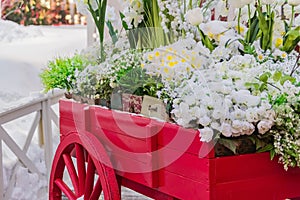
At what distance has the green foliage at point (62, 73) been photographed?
6.20ft

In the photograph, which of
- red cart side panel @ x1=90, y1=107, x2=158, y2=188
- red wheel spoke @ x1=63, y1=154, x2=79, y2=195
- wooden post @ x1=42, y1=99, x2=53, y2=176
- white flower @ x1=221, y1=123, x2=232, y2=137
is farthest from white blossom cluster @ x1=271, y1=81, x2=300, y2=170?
wooden post @ x1=42, y1=99, x2=53, y2=176

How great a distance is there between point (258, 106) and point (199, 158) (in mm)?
183

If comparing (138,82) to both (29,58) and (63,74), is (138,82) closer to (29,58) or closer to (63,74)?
(63,74)

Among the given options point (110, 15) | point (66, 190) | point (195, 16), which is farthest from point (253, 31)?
point (66, 190)

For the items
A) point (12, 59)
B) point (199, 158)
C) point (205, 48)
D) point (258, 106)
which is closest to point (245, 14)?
point (205, 48)

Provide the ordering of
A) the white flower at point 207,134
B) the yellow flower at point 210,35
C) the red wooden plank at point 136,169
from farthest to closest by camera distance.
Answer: the yellow flower at point 210,35 < the red wooden plank at point 136,169 < the white flower at point 207,134

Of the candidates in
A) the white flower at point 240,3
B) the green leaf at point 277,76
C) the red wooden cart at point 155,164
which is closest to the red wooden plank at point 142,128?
the red wooden cart at point 155,164

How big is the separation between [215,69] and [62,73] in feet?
2.43

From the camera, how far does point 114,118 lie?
1.56 meters

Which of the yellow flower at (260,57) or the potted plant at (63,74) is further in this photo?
the potted plant at (63,74)

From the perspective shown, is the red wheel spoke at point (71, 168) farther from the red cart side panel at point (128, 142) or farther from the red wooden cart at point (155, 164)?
the red cart side panel at point (128, 142)

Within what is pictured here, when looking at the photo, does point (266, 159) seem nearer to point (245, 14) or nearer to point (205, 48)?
point (205, 48)

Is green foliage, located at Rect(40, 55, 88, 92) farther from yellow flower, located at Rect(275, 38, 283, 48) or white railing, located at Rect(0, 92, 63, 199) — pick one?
yellow flower, located at Rect(275, 38, 283, 48)

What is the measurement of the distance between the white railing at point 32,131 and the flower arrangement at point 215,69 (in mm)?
731
